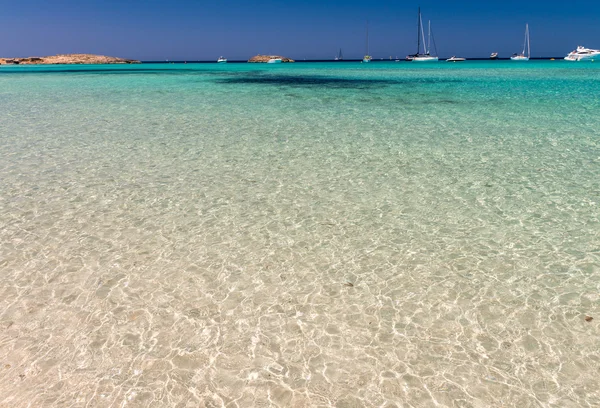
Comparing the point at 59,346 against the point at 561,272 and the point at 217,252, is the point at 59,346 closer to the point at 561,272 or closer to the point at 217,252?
the point at 217,252

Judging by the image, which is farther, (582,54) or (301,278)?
(582,54)

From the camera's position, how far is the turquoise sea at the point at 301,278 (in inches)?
153

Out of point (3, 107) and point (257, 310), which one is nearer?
point (257, 310)

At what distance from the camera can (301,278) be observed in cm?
568

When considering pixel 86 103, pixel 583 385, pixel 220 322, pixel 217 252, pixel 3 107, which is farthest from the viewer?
pixel 86 103

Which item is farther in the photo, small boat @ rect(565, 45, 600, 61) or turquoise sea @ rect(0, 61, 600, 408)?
small boat @ rect(565, 45, 600, 61)

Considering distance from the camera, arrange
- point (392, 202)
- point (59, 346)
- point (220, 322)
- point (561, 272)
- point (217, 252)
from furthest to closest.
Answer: point (392, 202) → point (217, 252) → point (561, 272) → point (220, 322) → point (59, 346)

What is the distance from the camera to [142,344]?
14.3 ft

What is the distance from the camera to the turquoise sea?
3.88 metres

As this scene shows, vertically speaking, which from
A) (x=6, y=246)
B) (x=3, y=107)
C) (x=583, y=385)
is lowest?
(x=583, y=385)

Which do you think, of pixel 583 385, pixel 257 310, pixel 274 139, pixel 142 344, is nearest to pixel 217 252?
pixel 257 310

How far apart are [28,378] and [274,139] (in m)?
11.5

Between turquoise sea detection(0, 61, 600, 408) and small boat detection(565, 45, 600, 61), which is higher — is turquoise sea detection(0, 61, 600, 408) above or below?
below

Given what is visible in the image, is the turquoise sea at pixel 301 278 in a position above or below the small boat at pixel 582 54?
below
